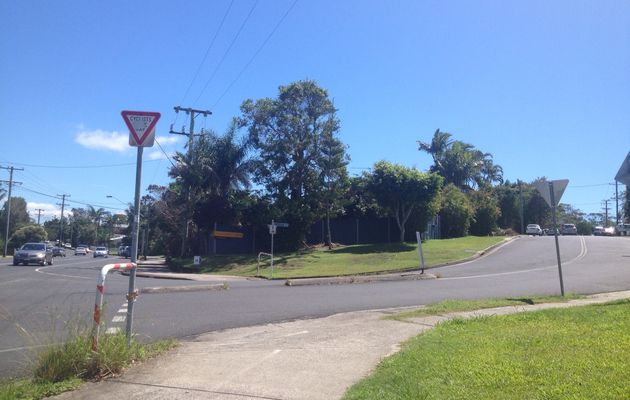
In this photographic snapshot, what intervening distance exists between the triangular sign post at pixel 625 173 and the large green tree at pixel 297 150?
29640 millimetres

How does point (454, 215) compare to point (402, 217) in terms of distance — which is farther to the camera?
point (454, 215)

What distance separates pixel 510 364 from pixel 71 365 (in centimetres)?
501

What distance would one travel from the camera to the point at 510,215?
6812cm

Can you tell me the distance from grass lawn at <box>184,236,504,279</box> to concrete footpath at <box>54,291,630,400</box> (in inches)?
595

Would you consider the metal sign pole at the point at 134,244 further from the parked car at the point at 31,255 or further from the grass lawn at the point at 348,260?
the parked car at the point at 31,255

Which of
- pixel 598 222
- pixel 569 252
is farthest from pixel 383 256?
pixel 598 222

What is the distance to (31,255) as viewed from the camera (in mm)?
36094

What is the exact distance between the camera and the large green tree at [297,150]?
1523 inches

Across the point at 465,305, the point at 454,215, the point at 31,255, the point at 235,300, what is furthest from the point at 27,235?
the point at 465,305

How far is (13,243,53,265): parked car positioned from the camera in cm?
3603

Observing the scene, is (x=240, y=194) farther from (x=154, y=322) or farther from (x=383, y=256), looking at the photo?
(x=154, y=322)

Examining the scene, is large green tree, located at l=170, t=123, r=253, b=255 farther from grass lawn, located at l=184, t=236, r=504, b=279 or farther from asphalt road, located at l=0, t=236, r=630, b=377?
asphalt road, located at l=0, t=236, r=630, b=377

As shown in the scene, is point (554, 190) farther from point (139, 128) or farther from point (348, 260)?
point (348, 260)

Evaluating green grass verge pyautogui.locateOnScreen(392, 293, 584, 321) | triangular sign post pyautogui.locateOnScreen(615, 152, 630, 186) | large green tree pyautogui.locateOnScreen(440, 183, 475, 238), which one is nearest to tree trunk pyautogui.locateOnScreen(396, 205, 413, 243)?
large green tree pyautogui.locateOnScreen(440, 183, 475, 238)
